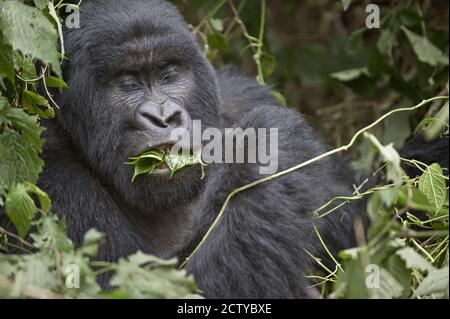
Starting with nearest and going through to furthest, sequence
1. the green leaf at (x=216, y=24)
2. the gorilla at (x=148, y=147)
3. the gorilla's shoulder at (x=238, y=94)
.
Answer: the gorilla at (x=148, y=147)
the gorilla's shoulder at (x=238, y=94)
the green leaf at (x=216, y=24)

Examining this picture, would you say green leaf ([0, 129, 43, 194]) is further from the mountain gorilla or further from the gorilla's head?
the gorilla's head

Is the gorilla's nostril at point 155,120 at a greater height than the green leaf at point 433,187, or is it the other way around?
the gorilla's nostril at point 155,120

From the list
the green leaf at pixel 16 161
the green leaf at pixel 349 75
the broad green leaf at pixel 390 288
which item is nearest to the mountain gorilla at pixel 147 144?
the green leaf at pixel 16 161

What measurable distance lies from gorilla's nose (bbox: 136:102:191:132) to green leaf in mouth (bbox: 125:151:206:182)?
12cm

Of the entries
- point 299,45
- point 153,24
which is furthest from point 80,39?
point 299,45

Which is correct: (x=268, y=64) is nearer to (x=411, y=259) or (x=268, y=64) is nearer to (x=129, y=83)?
(x=129, y=83)

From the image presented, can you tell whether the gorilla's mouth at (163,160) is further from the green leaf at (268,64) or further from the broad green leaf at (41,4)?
the green leaf at (268,64)

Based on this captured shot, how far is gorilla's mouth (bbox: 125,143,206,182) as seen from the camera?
3477mm

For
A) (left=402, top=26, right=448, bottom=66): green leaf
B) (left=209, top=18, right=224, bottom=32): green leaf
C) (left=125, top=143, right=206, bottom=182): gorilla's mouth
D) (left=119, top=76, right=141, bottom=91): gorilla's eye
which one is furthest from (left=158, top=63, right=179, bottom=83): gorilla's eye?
(left=402, top=26, right=448, bottom=66): green leaf

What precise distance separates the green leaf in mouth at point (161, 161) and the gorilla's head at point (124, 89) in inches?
2.6

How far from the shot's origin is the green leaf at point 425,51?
16.9ft
